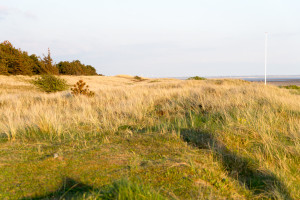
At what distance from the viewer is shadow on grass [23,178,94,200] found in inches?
87.4

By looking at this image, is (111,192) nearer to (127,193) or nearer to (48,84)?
(127,193)

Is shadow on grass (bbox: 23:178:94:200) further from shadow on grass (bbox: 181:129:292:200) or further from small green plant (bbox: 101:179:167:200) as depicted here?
shadow on grass (bbox: 181:129:292:200)

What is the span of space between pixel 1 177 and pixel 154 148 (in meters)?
1.86

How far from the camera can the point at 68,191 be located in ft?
7.66

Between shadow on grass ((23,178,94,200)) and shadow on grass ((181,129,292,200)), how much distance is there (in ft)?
5.69

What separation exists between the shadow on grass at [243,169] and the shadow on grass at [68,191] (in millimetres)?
1734

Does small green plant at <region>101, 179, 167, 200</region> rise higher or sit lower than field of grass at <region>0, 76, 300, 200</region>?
higher

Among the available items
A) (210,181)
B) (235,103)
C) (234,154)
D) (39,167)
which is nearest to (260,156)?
(234,154)

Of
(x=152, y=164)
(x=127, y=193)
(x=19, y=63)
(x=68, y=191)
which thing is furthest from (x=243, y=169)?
(x=19, y=63)

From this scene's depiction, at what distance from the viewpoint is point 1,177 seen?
2582 millimetres

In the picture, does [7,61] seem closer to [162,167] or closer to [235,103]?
[235,103]

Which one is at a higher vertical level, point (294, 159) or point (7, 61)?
point (7, 61)

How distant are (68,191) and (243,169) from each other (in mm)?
2325

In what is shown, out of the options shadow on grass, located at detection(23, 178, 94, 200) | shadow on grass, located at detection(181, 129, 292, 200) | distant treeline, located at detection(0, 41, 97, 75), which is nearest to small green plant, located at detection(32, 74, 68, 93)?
distant treeline, located at detection(0, 41, 97, 75)
